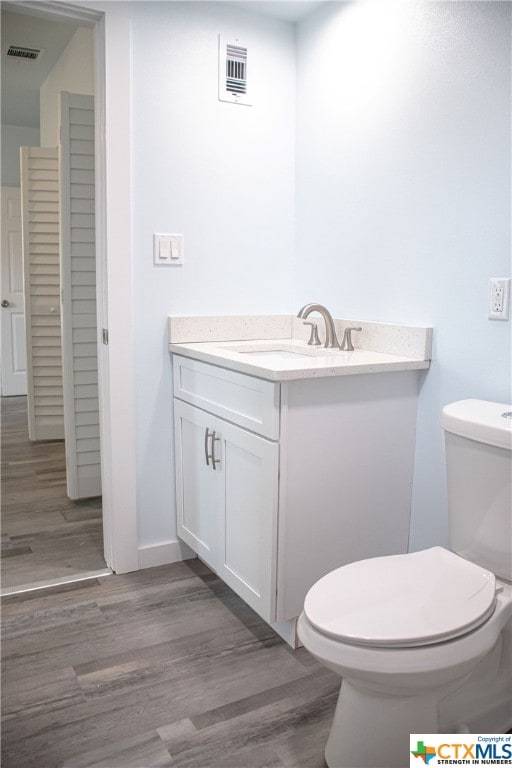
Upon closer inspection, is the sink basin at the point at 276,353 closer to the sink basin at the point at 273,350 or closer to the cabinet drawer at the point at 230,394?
the sink basin at the point at 273,350

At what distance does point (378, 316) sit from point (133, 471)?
107 cm

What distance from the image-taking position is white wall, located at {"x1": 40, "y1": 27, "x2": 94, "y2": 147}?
3518 millimetres

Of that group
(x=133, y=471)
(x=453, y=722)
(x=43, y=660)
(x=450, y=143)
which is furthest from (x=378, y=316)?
(x=43, y=660)

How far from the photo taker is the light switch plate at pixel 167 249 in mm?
2426

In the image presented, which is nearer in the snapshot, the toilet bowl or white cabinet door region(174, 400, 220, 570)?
the toilet bowl

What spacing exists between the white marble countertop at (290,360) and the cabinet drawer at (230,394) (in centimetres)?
3

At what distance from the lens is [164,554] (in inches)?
101

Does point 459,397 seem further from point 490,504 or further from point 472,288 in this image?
point 490,504

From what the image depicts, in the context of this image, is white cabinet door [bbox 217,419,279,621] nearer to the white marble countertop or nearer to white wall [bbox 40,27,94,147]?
the white marble countertop

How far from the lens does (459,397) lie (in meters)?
1.94

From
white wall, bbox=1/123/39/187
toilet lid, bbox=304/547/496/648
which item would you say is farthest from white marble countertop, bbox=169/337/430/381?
white wall, bbox=1/123/39/187

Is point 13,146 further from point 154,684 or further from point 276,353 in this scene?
point 154,684

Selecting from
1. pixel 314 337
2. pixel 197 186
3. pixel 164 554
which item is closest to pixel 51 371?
pixel 164 554

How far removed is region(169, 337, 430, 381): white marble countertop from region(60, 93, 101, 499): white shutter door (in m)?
0.93
